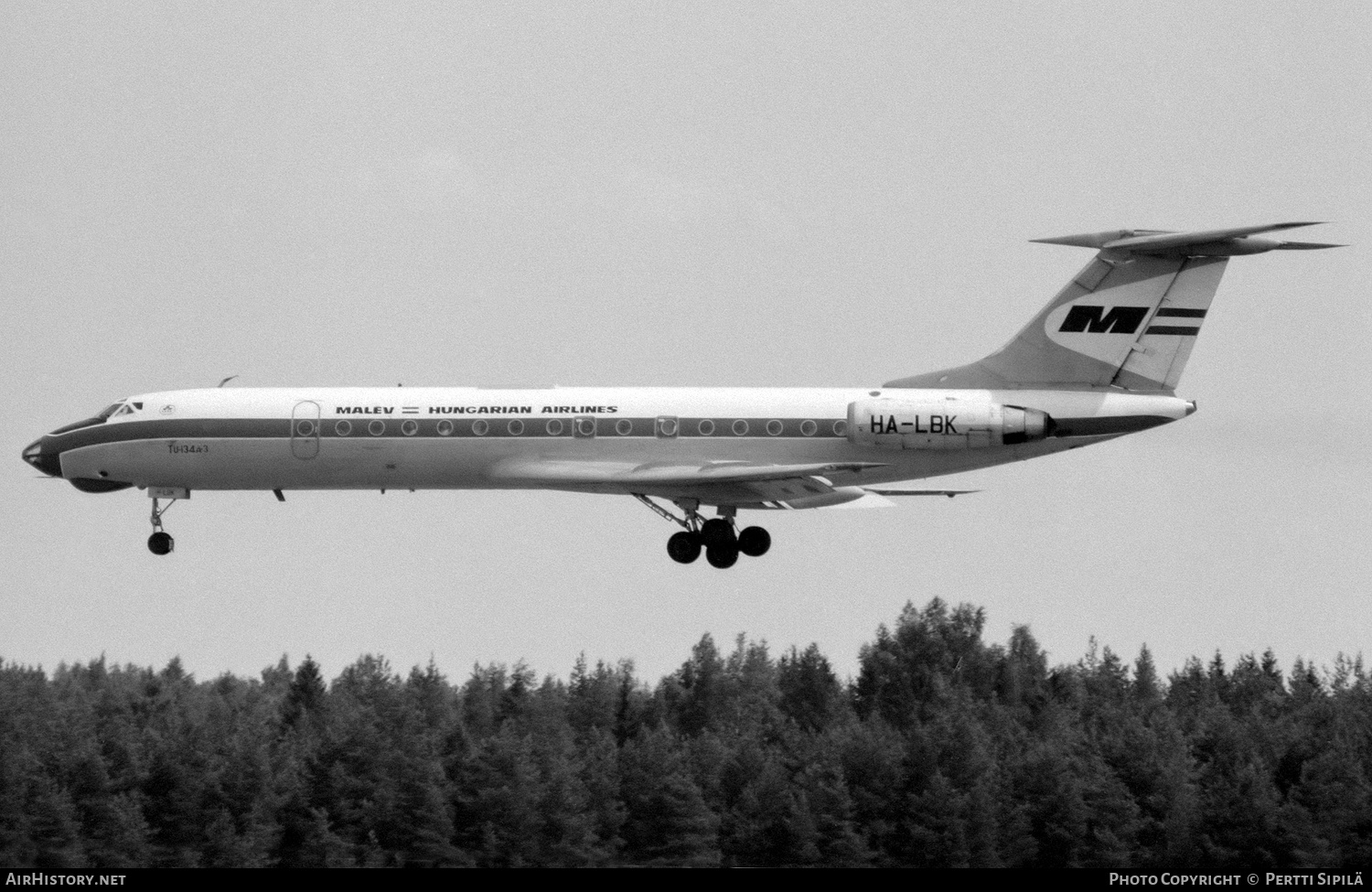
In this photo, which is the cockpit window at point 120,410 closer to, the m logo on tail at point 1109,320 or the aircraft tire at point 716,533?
the aircraft tire at point 716,533

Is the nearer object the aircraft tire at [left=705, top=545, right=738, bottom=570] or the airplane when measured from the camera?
the airplane

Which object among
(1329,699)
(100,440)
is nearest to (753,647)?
(1329,699)

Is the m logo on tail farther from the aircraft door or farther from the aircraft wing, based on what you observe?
the aircraft door

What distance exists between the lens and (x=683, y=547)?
6081cm

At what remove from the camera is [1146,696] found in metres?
150

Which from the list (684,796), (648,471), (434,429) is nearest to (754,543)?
(648,471)

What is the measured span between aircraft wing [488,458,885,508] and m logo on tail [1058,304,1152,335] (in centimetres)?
610

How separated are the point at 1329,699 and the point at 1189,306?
74957 millimetres

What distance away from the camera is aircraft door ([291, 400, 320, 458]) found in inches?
2400

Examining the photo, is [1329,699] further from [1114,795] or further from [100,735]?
[100,735]

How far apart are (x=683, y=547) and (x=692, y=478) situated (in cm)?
266

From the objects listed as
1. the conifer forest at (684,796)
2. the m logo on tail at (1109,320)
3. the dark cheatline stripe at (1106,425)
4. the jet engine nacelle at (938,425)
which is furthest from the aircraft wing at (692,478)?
the conifer forest at (684,796)

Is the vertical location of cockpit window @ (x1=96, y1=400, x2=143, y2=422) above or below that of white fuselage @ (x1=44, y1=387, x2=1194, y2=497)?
above

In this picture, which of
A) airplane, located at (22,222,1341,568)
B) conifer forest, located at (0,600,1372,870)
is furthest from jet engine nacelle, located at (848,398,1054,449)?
conifer forest, located at (0,600,1372,870)
